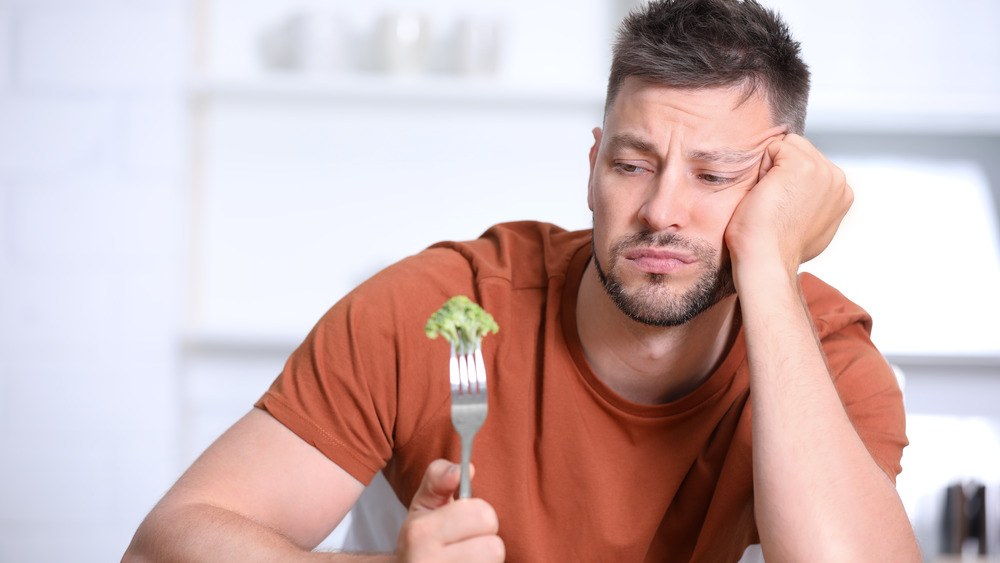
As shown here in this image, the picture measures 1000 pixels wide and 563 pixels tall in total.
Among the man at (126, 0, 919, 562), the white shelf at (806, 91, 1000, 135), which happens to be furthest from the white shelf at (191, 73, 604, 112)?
the man at (126, 0, 919, 562)

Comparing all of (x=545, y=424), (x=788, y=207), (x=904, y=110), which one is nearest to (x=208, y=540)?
(x=545, y=424)

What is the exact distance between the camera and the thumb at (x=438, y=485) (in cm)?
91

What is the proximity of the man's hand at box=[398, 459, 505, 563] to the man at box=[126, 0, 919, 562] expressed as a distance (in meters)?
0.41

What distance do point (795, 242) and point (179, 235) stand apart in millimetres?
1914

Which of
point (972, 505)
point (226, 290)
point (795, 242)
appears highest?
point (795, 242)

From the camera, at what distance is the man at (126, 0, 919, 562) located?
1.27m

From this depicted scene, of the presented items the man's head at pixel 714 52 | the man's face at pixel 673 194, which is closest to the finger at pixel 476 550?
the man's face at pixel 673 194

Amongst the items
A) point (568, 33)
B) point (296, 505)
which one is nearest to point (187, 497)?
point (296, 505)

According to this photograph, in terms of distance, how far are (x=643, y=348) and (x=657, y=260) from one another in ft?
0.59

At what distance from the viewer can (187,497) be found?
1229mm

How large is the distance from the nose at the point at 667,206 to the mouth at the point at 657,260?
3 centimetres

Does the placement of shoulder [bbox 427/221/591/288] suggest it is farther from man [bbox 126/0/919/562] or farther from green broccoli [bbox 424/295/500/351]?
green broccoli [bbox 424/295/500/351]

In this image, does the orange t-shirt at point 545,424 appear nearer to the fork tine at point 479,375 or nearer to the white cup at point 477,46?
the fork tine at point 479,375

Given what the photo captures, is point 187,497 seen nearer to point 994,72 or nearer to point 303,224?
point 303,224
